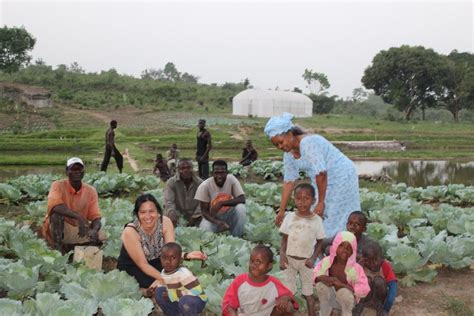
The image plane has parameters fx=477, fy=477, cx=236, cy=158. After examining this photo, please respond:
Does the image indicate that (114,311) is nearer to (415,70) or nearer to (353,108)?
(415,70)

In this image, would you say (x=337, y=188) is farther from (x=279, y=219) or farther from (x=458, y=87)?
(x=458, y=87)

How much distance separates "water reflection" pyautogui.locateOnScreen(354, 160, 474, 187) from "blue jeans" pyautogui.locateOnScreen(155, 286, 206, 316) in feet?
29.5

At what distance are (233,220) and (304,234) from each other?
1.78m

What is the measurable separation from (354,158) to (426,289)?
1245 centimetres

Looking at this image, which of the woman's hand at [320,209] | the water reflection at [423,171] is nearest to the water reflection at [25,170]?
the water reflection at [423,171]

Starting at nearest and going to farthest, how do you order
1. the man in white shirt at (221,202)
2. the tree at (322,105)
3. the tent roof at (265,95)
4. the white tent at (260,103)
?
1. the man in white shirt at (221,202)
2. the white tent at (260,103)
3. the tent roof at (265,95)
4. the tree at (322,105)

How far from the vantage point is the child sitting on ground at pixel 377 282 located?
2953mm

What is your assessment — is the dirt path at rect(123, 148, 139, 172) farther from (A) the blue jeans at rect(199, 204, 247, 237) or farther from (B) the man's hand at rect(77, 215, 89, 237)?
(B) the man's hand at rect(77, 215, 89, 237)

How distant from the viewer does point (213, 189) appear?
4.75 meters

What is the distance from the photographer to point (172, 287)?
280cm

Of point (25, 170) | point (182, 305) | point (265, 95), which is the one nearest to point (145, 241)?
point (182, 305)

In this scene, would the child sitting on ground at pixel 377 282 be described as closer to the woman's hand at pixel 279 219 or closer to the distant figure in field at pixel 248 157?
the woman's hand at pixel 279 219

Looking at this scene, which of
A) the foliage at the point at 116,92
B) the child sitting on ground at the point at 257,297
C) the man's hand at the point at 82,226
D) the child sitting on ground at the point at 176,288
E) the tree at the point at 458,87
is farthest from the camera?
the tree at the point at 458,87

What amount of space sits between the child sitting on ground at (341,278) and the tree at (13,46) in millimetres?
36521
